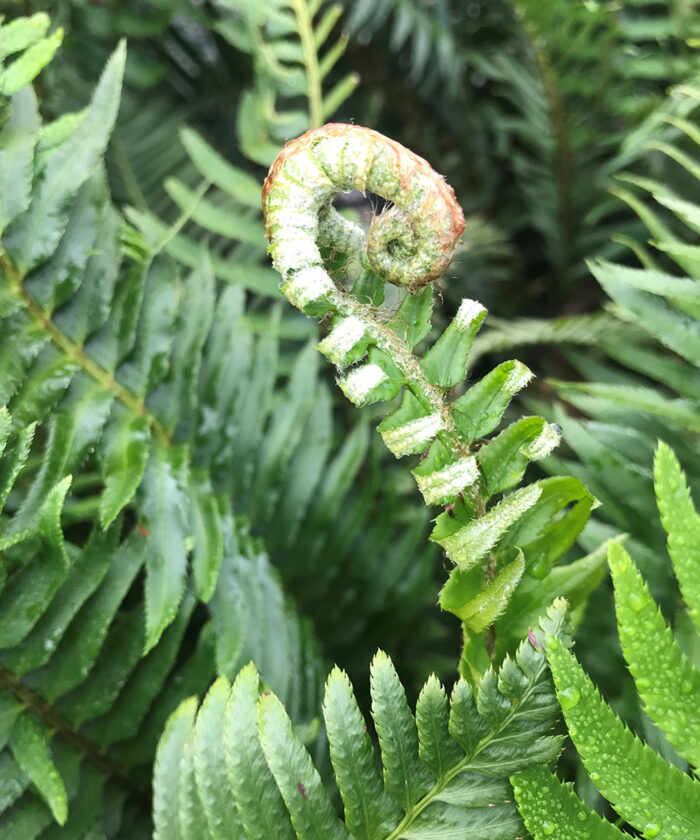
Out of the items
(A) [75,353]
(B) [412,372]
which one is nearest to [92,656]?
(A) [75,353]

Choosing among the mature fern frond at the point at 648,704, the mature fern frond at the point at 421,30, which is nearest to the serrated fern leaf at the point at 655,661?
the mature fern frond at the point at 648,704

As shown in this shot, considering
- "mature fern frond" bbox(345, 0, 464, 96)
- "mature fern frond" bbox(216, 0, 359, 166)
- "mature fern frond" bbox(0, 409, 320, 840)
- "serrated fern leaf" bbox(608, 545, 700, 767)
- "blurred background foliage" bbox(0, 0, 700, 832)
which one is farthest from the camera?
"mature fern frond" bbox(345, 0, 464, 96)

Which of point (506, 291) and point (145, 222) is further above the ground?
point (145, 222)

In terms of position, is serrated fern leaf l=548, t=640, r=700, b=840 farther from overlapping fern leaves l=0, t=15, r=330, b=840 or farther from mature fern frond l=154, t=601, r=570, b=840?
overlapping fern leaves l=0, t=15, r=330, b=840

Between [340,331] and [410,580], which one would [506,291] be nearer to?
[410,580]

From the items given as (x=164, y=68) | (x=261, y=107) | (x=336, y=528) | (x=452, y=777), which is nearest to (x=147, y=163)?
(x=164, y=68)

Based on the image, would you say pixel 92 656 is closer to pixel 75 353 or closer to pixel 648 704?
pixel 75 353

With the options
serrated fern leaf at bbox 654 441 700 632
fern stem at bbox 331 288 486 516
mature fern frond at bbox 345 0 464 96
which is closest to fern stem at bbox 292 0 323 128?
mature fern frond at bbox 345 0 464 96
